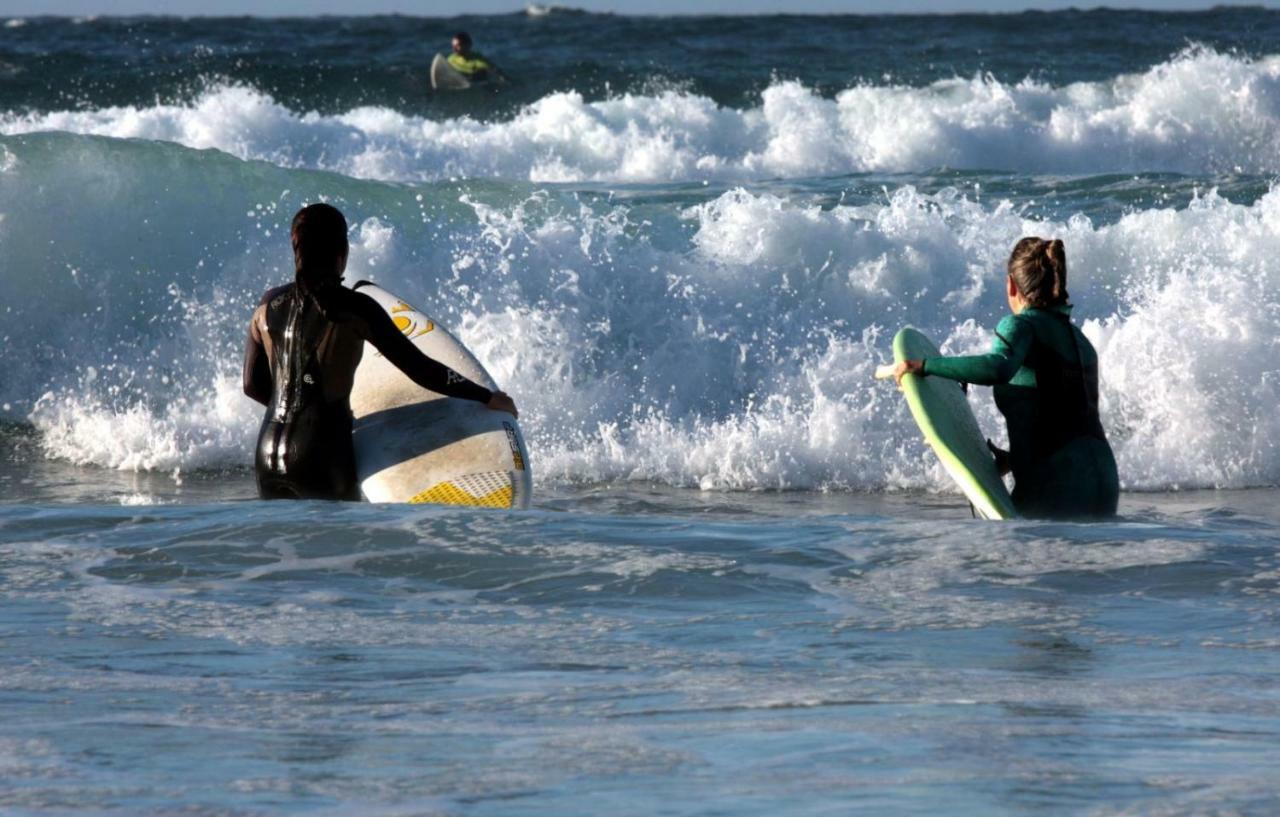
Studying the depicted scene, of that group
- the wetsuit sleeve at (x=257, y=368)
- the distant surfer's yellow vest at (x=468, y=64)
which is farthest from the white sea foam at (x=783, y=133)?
the wetsuit sleeve at (x=257, y=368)

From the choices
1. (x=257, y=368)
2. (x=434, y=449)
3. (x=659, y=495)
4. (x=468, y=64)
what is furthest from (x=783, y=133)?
(x=257, y=368)

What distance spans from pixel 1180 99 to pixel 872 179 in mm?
7932

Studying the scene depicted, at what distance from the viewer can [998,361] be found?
17.1 ft

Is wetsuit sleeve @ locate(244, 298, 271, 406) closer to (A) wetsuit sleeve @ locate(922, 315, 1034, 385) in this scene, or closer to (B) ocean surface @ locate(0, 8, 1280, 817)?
(B) ocean surface @ locate(0, 8, 1280, 817)

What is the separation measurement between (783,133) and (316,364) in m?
15.2

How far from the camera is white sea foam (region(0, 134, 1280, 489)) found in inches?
340

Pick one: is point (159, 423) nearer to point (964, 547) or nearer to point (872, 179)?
point (964, 547)

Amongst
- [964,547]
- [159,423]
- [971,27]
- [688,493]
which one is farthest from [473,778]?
[971,27]

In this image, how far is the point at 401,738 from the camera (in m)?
3.46

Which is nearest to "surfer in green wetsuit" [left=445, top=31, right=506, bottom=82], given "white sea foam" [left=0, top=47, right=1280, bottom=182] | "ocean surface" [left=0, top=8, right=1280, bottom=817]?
"white sea foam" [left=0, top=47, right=1280, bottom=182]

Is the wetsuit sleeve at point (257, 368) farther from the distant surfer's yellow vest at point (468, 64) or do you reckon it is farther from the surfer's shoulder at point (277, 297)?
the distant surfer's yellow vest at point (468, 64)

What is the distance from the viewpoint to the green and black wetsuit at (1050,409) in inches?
208

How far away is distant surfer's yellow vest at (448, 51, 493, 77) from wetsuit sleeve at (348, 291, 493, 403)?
65.4 feet

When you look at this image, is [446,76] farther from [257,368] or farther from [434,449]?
[257,368]
